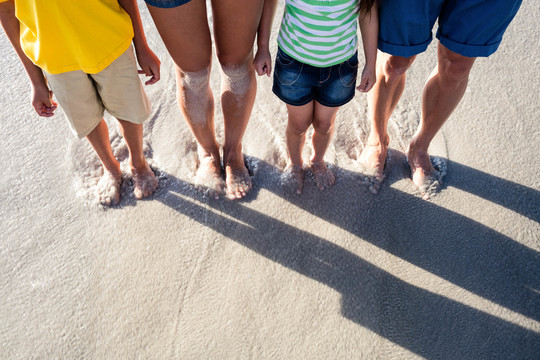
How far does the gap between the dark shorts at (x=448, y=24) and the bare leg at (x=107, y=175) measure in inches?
55.6

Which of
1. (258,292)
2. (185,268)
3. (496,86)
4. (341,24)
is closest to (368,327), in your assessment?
(258,292)

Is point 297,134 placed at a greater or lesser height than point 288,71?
lesser

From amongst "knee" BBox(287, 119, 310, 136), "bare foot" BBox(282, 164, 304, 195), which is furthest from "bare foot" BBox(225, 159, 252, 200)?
"knee" BBox(287, 119, 310, 136)

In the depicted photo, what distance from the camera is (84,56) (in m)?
1.65

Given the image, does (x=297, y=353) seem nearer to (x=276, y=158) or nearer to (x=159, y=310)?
(x=159, y=310)

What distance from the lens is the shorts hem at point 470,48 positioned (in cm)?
181

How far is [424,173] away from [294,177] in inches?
27.7

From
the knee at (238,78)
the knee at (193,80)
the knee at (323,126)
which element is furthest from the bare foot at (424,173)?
the knee at (193,80)

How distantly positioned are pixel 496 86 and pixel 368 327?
70.8 inches

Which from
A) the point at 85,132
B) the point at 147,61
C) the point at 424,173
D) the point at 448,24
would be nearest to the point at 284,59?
the point at 147,61

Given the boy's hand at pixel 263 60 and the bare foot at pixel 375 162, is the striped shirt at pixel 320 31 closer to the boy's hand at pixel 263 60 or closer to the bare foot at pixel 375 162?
the boy's hand at pixel 263 60

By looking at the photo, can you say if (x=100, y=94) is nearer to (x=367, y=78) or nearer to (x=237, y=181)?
(x=237, y=181)

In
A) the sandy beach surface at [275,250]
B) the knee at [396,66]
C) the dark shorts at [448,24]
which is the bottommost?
the sandy beach surface at [275,250]

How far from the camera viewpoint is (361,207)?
7.43 feet
